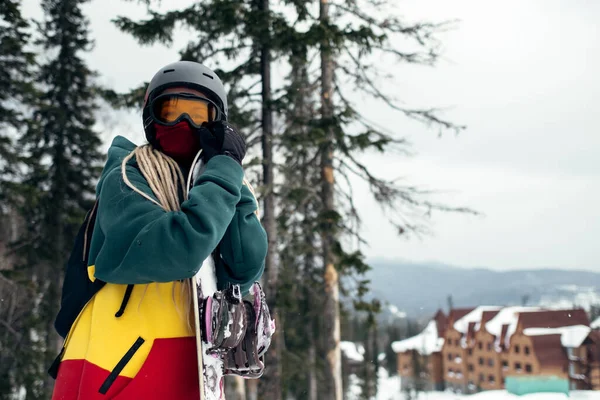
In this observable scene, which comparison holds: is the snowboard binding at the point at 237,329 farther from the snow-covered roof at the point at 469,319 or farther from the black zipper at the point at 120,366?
the snow-covered roof at the point at 469,319

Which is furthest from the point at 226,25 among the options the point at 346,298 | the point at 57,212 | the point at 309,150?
the point at 57,212

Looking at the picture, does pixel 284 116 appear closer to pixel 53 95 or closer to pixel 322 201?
pixel 322 201

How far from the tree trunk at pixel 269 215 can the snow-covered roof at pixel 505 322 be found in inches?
2098

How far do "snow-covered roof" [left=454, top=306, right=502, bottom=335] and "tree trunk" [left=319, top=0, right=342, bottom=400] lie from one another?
6490 cm

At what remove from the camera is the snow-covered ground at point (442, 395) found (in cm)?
1285

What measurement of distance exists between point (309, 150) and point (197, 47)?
12.8ft

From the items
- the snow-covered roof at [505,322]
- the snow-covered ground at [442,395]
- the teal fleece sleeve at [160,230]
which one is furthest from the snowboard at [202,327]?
the snow-covered roof at [505,322]

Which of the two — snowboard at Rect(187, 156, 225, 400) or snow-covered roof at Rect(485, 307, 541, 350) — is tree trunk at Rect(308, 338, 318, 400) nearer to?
snowboard at Rect(187, 156, 225, 400)

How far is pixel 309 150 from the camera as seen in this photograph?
43.3ft

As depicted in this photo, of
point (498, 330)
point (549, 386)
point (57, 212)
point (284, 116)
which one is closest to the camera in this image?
point (284, 116)

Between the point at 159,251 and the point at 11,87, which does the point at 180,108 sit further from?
the point at 11,87

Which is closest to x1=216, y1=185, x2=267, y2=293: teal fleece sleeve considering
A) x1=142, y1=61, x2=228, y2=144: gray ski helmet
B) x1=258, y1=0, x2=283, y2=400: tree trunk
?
x1=142, y1=61, x2=228, y2=144: gray ski helmet

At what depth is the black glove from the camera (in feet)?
6.33

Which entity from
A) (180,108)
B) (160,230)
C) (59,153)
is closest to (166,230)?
(160,230)
